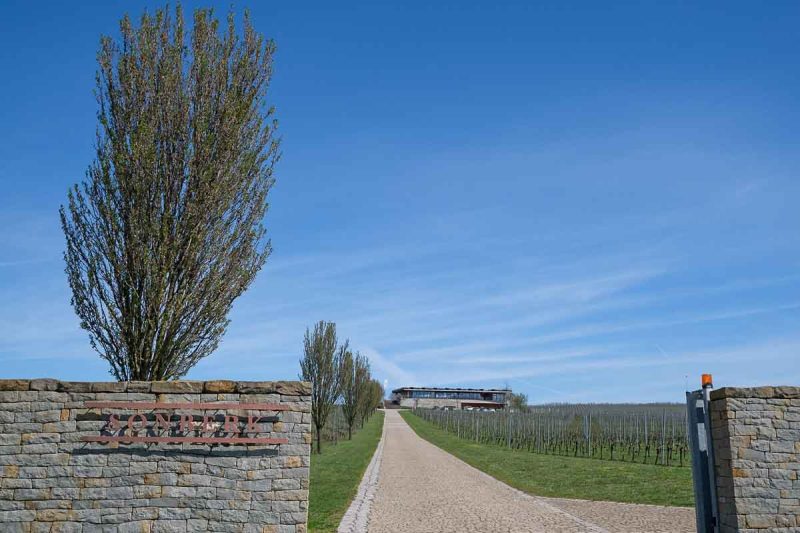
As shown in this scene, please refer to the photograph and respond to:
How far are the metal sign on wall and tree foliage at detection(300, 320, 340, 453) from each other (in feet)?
55.1

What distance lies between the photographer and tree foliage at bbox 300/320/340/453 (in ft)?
84.0

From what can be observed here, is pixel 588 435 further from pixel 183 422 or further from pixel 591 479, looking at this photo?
pixel 183 422

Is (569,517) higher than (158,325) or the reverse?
the reverse

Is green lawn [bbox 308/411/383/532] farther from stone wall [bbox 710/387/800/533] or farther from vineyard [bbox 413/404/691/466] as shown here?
vineyard [bbox 413/404/691/466]

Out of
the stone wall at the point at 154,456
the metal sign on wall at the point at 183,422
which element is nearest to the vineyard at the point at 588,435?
the stone wall at the point at 154,456

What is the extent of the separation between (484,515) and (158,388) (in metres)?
6.52

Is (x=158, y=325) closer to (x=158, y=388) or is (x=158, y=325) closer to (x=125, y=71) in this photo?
(x=158, y=388)

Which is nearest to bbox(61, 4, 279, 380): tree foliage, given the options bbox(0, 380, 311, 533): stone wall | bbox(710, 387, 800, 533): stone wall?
bbox(0, 380, 311, 533): stone wall

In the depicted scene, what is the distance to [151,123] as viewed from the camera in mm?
10938

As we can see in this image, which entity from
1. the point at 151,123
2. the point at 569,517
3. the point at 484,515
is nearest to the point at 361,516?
the point at 484,515

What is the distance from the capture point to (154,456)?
870 centimetres

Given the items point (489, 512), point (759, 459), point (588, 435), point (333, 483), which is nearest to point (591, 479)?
point (489, 512)

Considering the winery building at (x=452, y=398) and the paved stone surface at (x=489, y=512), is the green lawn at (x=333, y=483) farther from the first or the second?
the winery building at (x=452, y=398)

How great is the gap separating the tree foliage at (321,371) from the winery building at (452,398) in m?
65.8
